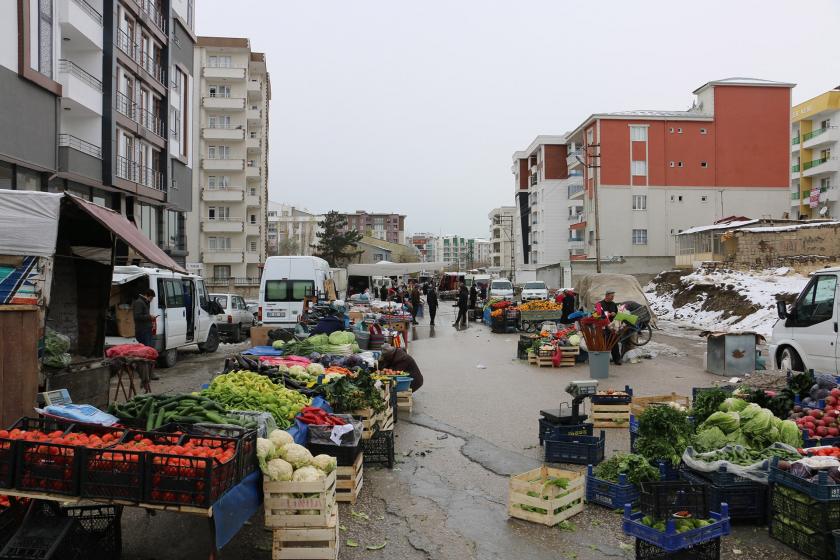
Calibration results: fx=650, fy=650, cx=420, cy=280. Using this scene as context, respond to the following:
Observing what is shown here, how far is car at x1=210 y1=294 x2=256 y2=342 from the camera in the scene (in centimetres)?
2286

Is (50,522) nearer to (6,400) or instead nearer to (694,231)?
(6,400)

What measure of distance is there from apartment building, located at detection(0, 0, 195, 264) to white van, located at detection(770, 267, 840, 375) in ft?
41.7

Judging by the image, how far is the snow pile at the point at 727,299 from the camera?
2580 centimetres

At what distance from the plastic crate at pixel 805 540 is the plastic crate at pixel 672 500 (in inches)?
32.4

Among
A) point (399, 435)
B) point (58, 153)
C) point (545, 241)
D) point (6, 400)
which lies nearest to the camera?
point (6, 400)

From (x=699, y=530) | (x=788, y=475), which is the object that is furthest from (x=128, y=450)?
(x=788, y=475)

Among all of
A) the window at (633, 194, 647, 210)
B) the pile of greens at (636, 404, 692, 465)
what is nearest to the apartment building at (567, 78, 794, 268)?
the window at (633, 194, 647, 210)

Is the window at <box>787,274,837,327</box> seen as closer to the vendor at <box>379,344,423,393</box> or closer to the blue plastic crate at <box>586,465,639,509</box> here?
the vendor at <box>379,344,423,393</box>

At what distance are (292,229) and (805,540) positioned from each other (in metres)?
125

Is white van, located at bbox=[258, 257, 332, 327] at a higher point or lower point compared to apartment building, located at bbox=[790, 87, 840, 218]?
lower

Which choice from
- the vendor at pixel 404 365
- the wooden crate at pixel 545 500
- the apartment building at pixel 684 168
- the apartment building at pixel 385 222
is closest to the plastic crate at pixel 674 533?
the wooden crate at pixel 545 500

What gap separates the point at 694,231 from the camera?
147 feet

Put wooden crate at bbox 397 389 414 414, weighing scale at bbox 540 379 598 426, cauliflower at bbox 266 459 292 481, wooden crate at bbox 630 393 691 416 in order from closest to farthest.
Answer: cauliflower at bbox 266 459 292 481 < weighing scale at bbox 540 379 598 426 < wooden crate at bbox 630 393 691 416 < wooden crate at bbox 397 389 414 414

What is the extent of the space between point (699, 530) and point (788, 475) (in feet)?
3.93
